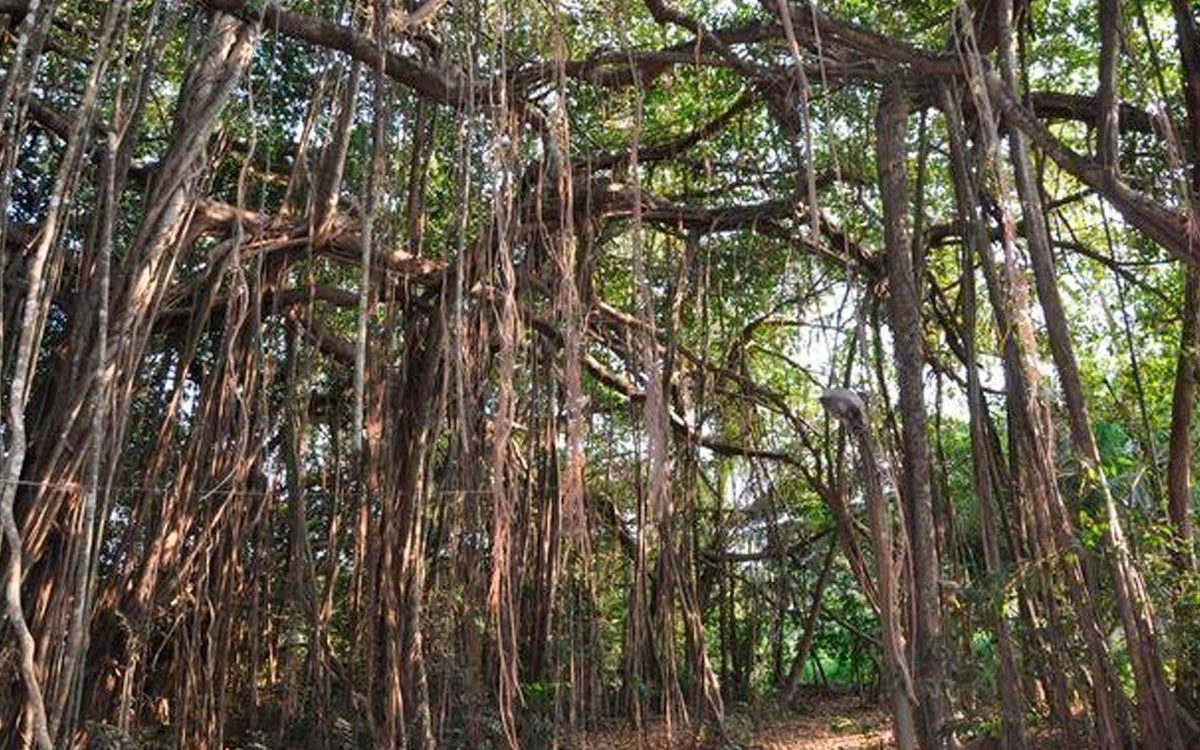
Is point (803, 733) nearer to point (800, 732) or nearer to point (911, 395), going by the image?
point (800, 732)

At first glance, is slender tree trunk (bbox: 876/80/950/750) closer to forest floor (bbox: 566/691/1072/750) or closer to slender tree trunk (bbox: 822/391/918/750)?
forest floor (bbox: 566/691/1072/750)

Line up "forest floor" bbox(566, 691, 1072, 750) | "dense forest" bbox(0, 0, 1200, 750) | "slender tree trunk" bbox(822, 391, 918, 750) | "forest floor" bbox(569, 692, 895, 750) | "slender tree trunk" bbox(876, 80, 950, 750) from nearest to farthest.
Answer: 1. "slender tree trunk" bbox(822, 391, 918, 750)
2. "dense forest" bbox(0, 0, 1200, 750)
3. "slender tree trunk" bbox(876, 80, 950, 750)
4. "forest floor" bbox(566, 691, 1072, 750)
5. "forest floor" bbox(569, 692, 895, 750)

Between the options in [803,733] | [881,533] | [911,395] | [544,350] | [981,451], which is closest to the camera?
[881,533]

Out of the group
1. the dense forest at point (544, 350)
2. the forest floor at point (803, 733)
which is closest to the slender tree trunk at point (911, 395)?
the dense forest at point (544, 350)

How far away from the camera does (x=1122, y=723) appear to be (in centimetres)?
289

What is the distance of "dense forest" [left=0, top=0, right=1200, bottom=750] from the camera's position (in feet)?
9.31

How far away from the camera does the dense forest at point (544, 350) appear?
2838 millimetres

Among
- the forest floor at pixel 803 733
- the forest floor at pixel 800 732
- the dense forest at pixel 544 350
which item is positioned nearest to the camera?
the dense forest at pixel 544 350

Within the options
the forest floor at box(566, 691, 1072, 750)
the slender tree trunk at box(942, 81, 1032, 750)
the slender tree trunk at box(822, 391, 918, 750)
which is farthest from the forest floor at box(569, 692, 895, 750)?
the slender tree trunk at box(822, 391, 918, 750)

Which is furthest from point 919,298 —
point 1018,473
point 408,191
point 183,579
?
point 183,579

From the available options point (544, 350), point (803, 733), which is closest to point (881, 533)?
point (544, 350)

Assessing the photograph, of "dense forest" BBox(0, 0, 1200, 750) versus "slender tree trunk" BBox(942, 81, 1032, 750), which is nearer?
"dense forest" BBox(0, 0, 1200, 750)

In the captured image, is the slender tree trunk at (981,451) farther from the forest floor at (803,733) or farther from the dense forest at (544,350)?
the forest floor at (803,733)

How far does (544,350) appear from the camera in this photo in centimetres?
413
